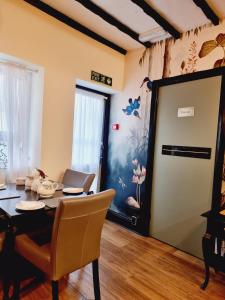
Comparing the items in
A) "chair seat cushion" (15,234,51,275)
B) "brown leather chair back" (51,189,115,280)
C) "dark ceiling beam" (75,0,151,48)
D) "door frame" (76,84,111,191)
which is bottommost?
"chair seat cushion" (15,234,51,275)

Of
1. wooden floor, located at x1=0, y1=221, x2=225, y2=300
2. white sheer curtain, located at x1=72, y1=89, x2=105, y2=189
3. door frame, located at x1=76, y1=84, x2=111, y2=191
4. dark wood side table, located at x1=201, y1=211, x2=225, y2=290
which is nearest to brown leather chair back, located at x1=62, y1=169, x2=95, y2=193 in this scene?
white sheer curtain, located at x1=72, y1=89, x2=105, y2=189

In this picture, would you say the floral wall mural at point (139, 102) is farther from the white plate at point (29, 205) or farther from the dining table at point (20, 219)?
the white plate at point (29, 205)

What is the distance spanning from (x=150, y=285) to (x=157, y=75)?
7.97 ft

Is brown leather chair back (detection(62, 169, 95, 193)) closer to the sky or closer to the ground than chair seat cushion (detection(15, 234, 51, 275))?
closer to the sky

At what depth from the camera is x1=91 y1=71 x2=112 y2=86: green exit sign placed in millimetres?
2917

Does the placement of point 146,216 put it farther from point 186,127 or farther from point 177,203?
point 186,127

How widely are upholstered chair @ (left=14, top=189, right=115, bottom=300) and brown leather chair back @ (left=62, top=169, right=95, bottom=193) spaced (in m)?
0.93

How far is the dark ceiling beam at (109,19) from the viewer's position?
7.36 feet

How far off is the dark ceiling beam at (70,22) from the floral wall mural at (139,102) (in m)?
0.37

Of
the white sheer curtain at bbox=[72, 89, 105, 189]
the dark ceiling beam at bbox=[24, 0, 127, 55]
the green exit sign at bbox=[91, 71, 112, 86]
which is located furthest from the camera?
the white sheer curtain at bbox=[72, 89, 105, 189]

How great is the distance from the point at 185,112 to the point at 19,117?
199 centimetres

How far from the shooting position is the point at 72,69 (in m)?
2.71

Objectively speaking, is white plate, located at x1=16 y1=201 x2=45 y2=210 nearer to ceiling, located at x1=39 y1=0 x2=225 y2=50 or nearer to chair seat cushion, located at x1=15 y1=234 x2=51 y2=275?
chair seat cushion, located at x1=15 y1=234 x2=51 y2=275

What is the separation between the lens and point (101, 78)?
3.00m
